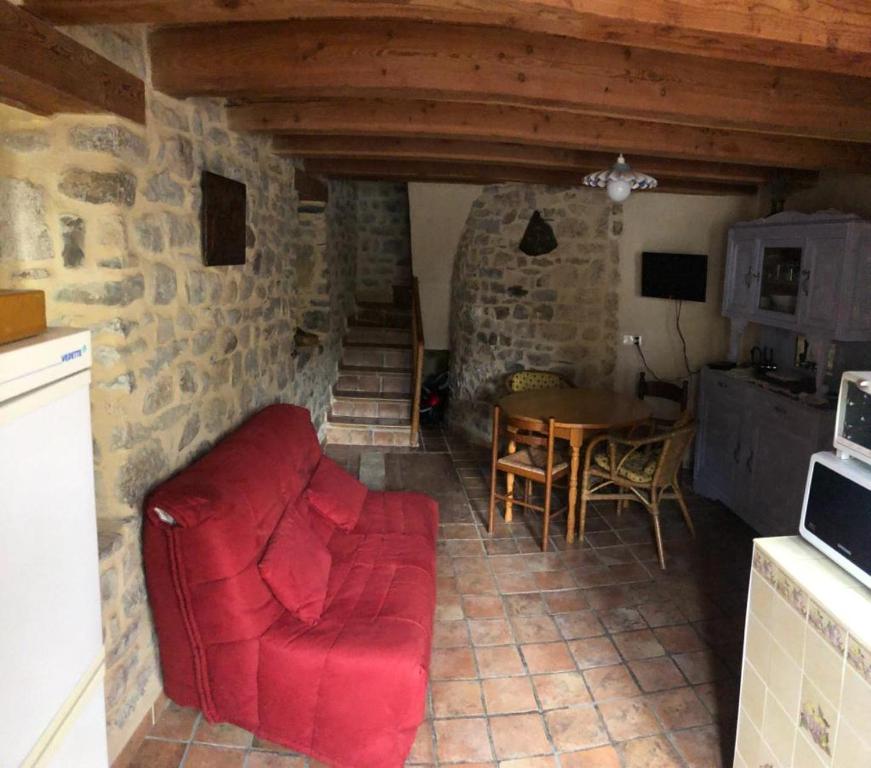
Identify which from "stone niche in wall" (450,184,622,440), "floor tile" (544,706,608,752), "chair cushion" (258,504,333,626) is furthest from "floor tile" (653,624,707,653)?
"stone niche in wall" (450,184,622,440)

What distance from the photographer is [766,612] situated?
1765 mm

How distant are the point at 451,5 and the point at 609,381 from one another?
4.14 meters

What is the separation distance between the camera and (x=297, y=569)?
2.28m

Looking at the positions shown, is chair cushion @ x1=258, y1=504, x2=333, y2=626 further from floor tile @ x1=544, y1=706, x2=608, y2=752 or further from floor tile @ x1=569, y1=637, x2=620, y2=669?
floor tile @ x1=569, y1=637, x2=620, y2=669

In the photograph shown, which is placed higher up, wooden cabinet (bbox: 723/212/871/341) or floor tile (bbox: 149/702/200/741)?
wooden cabinet (bbox: 723/212/871/341)

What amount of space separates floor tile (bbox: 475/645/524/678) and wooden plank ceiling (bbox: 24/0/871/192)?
2197 millimetres

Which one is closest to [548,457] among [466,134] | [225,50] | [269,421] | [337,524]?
[337,524]

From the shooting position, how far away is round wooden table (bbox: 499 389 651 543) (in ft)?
11.8

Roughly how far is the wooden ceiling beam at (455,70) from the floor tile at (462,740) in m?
2.24

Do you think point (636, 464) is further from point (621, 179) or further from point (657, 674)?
point (621, 179)

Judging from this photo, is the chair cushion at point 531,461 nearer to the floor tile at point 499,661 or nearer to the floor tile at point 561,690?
the floor tile at point 499,661

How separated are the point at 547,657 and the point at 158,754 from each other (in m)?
1.50

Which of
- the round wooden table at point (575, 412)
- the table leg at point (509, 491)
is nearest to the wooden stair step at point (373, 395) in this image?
the round wooden table at point (575, 412)

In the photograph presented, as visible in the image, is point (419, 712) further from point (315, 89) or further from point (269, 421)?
point (315, 89)
